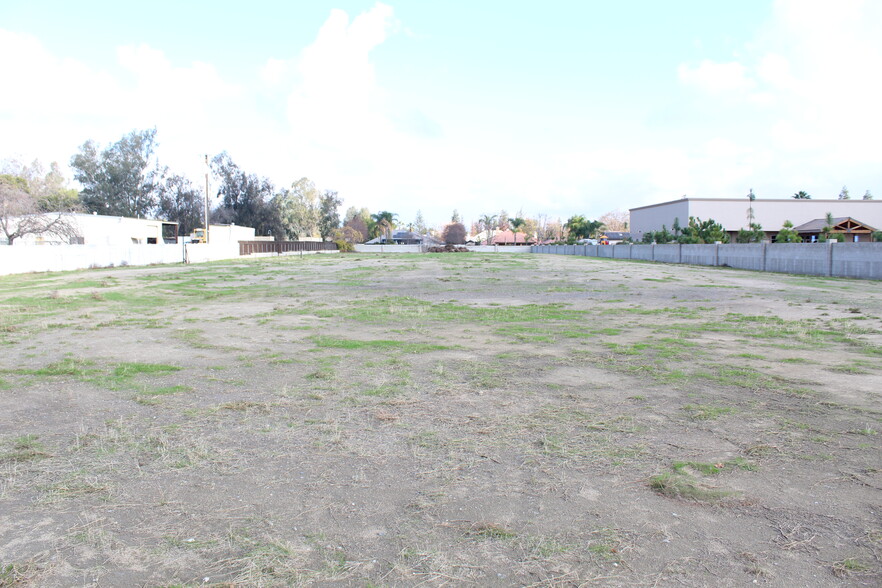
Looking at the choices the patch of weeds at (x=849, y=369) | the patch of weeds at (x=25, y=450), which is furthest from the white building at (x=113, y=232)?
the patch of weeds at (x=849, y=369)

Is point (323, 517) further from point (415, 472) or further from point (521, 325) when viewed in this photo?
point (521, 325)

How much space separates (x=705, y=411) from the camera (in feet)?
20.2

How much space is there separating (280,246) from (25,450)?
66.0 meters

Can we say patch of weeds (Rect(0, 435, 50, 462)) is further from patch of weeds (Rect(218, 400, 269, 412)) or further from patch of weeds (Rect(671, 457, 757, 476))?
patch of weeds (Rect(671, 457, 757, 476))

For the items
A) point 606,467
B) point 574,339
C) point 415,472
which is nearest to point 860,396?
point 606,467

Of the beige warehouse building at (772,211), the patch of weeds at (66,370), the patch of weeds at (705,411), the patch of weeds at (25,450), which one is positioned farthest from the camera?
the beige warehouse building at (772,211)

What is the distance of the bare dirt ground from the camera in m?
3.39

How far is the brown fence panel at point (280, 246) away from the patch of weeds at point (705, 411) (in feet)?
183

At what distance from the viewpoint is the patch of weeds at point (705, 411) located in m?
5.96

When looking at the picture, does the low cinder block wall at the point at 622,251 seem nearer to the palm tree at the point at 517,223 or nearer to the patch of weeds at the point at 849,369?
the patch of weeds at the point at 849,369

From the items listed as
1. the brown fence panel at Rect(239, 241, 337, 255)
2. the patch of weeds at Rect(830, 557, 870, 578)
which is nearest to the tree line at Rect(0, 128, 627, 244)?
the brown fence panel at Rect(239, 241, 337, 255)

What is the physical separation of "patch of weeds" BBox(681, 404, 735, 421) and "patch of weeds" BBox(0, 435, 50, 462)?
585 centimetres

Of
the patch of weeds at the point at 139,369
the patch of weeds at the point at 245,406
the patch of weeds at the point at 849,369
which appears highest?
the patch of weeds at the point at 139,369

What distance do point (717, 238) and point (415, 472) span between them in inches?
2163
